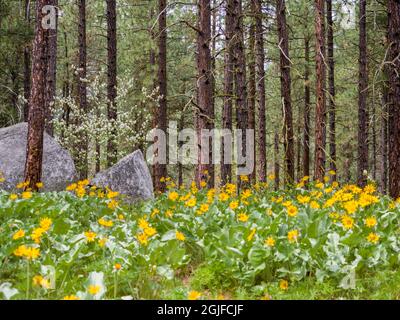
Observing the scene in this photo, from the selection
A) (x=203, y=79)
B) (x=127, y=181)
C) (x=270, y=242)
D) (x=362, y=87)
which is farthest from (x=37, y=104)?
(x=362, y=87)

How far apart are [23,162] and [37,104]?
2677 mm

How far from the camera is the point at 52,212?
625 cm

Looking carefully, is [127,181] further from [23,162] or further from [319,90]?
[319,90]

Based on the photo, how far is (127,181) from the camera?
1201cm

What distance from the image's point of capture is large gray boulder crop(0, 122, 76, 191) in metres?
11.4

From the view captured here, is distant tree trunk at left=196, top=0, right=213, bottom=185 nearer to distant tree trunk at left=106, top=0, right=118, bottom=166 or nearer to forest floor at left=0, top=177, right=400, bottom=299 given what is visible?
forest floor at left=0, top=177, right=400, bottom=299

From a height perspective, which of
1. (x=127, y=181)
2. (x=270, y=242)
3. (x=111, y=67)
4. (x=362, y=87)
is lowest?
(x=270, y=242)

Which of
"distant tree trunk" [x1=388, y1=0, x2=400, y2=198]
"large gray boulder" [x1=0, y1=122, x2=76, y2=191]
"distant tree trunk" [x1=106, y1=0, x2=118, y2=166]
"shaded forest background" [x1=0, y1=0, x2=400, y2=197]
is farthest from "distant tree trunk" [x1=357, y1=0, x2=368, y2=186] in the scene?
"large gray boulder" [x1=0, y1=122, x2=76, y2=191]

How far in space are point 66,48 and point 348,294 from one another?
23.0m

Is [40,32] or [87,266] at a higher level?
[40,32]

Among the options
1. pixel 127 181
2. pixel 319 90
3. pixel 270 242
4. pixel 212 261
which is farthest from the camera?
pixel 127 181

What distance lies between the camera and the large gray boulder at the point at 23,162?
11422 millimetres
